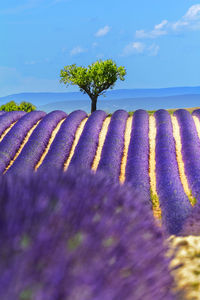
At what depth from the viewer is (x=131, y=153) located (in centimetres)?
1514

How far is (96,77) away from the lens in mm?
35719

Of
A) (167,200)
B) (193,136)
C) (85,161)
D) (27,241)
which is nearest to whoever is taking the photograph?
(27,241)

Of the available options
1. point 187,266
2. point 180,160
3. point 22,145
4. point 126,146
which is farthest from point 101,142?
point 187,266

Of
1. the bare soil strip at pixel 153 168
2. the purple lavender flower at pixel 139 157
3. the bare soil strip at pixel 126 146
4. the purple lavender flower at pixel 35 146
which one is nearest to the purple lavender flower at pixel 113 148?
the bare soil strip at pixel 126 146

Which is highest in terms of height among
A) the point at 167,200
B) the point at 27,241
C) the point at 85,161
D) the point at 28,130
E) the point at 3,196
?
the point at 28,130

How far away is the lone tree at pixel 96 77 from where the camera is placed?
3594 centimetres

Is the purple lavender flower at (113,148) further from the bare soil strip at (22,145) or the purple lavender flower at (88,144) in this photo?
the bare soil strip at (22,145)

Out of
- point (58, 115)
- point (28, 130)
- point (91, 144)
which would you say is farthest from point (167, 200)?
point (58, 115)

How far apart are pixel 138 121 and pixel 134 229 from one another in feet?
52.8

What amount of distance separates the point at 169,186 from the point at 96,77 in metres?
25.4

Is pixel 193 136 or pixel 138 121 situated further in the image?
pixel 138 121

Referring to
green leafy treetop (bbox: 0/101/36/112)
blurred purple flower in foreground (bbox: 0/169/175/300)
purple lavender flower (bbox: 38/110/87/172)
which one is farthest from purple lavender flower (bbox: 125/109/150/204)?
green leafy treetop (bbox: 0/101/36/112)

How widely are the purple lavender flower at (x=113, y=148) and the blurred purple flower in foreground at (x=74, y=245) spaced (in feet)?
25.6

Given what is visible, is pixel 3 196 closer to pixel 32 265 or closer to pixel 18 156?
pixel 32 265
